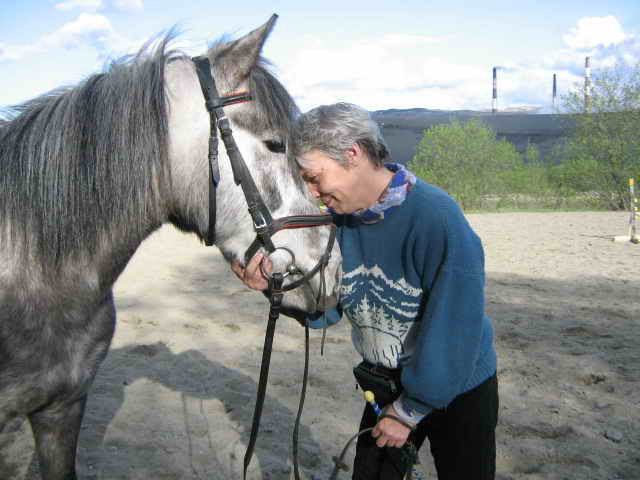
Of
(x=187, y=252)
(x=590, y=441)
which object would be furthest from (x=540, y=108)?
(x=590, y=441)

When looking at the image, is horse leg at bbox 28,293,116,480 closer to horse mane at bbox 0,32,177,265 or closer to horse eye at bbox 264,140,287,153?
horse mane at bbox 0,32,177,265

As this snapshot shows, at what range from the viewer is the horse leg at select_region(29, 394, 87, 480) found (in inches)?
A: 78.4

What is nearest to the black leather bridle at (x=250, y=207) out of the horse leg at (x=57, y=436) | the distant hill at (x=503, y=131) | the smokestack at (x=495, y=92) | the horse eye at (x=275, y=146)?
the horse eye at (x=275, y=146)

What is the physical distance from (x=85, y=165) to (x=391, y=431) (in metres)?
1.30

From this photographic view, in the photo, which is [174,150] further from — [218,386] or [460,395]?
[218,386]

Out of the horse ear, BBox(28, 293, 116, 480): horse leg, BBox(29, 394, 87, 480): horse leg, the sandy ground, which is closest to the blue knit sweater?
the horse ear

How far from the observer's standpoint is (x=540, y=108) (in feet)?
140

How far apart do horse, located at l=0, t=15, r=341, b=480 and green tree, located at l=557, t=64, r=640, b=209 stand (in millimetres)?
19310

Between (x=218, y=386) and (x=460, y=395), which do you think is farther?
(x=218, y=386)

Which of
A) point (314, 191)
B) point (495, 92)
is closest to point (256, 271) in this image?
point (314, 191)

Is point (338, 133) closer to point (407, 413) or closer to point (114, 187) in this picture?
point (114, 187)

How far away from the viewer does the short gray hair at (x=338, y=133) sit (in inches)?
62.1

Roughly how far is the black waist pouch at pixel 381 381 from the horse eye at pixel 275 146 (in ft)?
2.72

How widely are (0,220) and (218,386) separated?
2520 millimetres
